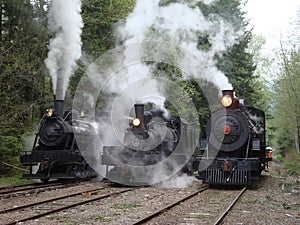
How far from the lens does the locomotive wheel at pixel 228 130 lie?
11.8 meters

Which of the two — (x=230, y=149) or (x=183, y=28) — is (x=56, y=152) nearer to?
(x=230, y=149)

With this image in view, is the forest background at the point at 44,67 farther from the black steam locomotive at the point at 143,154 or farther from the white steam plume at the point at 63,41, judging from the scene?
the black steam locomotive at the point at 143,154

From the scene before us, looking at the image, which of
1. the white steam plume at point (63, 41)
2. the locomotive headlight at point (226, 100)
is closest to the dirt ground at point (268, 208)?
the locomotive headlight at point (226, 100)

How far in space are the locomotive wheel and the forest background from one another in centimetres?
722

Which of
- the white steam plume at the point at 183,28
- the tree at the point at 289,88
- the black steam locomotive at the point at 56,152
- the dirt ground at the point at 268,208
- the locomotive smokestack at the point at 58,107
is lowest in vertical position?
the dirt ground at the point at 268,208

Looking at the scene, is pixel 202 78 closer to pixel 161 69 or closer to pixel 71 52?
pixel 161 69

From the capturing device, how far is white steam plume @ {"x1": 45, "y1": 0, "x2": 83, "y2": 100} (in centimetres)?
1578

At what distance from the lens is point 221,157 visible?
12.0 metres

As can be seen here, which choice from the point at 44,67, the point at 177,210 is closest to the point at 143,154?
the point at 177,210

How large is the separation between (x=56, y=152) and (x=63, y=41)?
16.5 ft

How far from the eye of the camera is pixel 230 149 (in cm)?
1187

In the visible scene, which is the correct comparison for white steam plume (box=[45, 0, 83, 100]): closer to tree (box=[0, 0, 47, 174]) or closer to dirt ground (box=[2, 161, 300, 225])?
tree (box=[0, 0, 47, 174])

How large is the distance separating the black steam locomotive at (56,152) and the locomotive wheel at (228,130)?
4.69 m

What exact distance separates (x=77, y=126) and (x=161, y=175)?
3.60m
